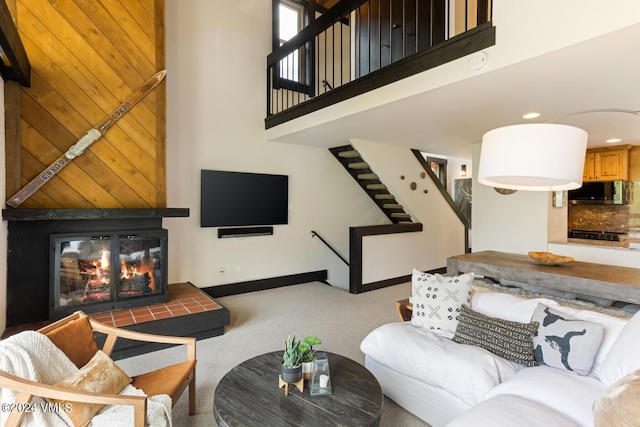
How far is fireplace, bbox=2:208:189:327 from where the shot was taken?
316cm

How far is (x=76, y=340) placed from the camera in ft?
6.07

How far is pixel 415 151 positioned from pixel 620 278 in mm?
3776

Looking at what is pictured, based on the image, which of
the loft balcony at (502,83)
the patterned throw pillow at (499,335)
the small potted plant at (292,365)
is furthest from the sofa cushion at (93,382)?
the loft balcony at (502,83)

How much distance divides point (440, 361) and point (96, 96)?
12.7 ft

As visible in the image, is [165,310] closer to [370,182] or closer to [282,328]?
[282,328]

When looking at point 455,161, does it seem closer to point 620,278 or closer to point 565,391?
point 620,278

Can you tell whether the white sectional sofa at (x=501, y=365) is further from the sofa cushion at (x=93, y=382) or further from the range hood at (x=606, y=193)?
the range hood at (x=606, y=193)

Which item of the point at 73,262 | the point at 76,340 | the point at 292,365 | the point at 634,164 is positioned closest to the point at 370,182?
the point at 634,164

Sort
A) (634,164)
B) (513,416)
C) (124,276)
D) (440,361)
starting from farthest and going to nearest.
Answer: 1. (634,164)
2. (124,276)
3. (440,361)
4. (513,416)

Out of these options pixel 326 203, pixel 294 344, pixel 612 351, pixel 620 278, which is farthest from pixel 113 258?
pixel 620 278

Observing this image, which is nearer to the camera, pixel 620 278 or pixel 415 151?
pixel 620 278

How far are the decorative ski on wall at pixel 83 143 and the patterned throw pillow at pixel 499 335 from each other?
12.1 feet

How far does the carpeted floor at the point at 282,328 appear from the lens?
231 cm

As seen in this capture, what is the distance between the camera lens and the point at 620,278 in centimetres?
271
